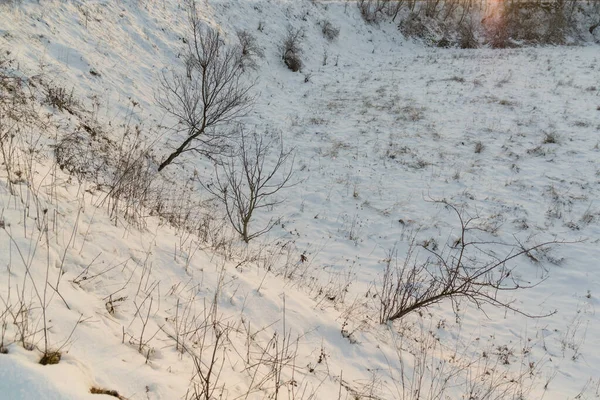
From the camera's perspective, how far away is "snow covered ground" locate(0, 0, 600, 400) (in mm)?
2359

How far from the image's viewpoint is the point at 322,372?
9.98 ft

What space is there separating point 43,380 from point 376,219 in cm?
715

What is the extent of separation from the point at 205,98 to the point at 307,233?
3696 millimetres

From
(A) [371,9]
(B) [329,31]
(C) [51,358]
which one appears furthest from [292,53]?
(C) [51,358]

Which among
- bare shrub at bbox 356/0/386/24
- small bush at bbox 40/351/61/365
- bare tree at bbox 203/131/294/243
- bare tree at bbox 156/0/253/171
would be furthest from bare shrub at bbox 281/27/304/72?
small bush at bbox 40/351/61/365

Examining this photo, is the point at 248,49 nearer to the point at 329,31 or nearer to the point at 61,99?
the point at 329,31

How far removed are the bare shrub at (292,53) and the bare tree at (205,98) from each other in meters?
2.77

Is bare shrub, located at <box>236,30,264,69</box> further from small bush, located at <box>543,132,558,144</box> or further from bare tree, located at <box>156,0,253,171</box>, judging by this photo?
small bush, located at <box>543,132,558,144</box>

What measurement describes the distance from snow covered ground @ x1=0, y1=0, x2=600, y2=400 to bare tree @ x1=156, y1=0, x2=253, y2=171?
2.24ft

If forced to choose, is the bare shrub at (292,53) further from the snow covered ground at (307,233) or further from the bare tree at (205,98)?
the bare tree at (205,98)

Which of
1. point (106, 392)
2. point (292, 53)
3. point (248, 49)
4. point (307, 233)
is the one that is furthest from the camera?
point (292, 53)

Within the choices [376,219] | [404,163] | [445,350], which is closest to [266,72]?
[404,163]

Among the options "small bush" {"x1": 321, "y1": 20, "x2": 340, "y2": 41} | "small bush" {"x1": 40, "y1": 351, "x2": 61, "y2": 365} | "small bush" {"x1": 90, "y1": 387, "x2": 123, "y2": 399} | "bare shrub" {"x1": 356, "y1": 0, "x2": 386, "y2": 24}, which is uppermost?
"bare shrub" {"x1": 356, "y1": 0, "x2": 386, "y2": 24}

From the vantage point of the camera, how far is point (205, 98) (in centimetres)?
795
